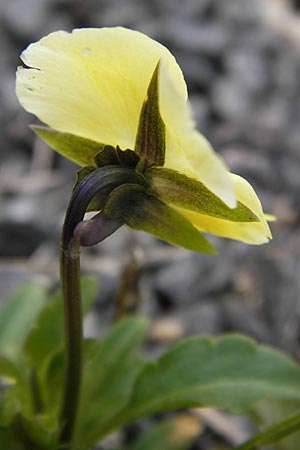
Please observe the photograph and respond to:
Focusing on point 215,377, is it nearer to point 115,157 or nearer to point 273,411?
point 273,411

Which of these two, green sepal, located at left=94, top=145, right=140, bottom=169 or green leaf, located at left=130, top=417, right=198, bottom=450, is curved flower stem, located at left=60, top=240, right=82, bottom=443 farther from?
green leaf, located at left=130, top=417, right=198, bottom=450

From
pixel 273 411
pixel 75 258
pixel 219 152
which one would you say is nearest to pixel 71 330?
pixel 75 258

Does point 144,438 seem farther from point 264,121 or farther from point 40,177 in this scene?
point 264,121

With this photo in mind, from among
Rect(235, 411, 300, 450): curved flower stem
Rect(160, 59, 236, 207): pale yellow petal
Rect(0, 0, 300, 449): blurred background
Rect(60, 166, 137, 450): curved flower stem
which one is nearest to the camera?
Rect(160, 59, 236, 207): pale yellow petal

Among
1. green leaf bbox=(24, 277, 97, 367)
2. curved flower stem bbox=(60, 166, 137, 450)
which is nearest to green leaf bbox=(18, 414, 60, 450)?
curved flower stem bbox=(60, 166, 137, 450)

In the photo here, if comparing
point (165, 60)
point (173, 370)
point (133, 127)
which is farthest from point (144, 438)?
point (165, 60)

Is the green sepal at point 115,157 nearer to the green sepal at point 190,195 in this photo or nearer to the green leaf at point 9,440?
the green sepal at point 190,195
